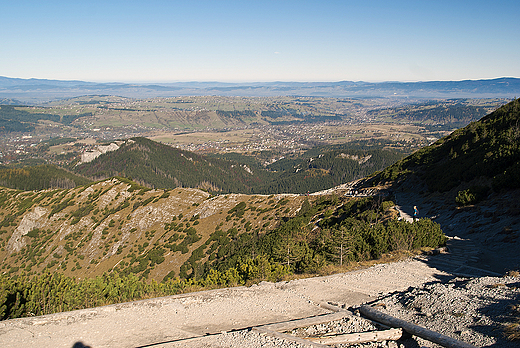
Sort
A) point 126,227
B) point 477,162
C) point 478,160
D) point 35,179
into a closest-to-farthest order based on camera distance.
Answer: point 477,162 < point 478,160 < point 126,227 < point 35,179

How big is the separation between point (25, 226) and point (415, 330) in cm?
11864

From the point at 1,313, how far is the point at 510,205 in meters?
41.5

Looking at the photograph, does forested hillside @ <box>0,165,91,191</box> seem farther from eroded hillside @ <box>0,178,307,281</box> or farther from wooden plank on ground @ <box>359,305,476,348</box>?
wooden plank on ground @ <box>359,305,476,348</box>

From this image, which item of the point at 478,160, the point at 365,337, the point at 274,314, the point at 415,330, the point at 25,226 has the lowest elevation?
the point at 25,226

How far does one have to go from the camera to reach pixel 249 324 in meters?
14.3

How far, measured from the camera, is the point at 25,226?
95688 millimetres

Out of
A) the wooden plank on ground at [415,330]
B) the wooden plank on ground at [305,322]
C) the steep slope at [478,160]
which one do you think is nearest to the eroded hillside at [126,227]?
the steep slope at [478,160]

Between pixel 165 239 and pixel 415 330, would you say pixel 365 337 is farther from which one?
pixel 165 239

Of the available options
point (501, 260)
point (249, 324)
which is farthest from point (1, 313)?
point (501, 260)

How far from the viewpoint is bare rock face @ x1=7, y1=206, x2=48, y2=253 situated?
93062 mm

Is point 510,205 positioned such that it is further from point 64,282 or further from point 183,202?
point 183,202

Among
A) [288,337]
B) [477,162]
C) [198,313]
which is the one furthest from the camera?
[477,162]

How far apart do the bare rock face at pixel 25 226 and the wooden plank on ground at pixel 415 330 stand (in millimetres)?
112996

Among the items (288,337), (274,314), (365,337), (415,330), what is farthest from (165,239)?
(415,330)
